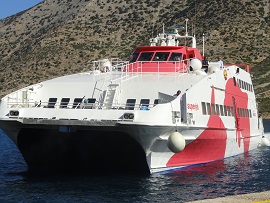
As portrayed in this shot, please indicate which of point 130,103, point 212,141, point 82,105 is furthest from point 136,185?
point 212,141

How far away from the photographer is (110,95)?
71.2 feet

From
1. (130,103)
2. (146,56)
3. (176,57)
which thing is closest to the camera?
(130,103)

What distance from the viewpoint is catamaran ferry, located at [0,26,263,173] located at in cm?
1964

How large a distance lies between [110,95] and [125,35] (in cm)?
7606

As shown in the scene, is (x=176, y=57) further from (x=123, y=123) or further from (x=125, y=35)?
(x=125, y=35)

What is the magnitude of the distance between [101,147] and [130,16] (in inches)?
3263

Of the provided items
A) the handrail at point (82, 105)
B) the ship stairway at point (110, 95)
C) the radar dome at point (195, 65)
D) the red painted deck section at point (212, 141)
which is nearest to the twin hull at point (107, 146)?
the red painted deck section at point (212, 141)

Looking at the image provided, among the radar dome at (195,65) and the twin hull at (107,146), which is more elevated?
the radar dome at (195,65)

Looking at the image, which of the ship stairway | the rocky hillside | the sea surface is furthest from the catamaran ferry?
the rocky hillside

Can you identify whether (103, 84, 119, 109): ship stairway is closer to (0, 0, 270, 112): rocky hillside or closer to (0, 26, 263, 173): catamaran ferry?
(0, 26, 263, 173): catamaran ferry

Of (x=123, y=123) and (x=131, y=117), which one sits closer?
(x=123, y=123)

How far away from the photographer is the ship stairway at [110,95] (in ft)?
69.4

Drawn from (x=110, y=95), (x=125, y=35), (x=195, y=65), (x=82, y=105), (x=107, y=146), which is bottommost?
(x=107, y=146)

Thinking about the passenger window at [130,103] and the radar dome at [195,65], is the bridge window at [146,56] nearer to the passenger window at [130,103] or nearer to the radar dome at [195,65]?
the radar dome at [195,65]
